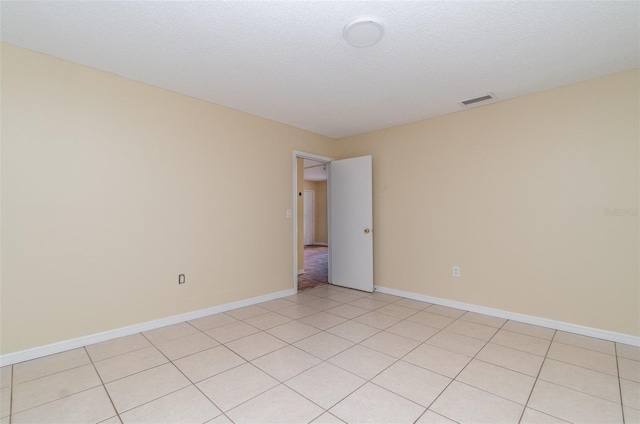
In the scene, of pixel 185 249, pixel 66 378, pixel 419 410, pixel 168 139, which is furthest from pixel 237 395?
pixel 168 139

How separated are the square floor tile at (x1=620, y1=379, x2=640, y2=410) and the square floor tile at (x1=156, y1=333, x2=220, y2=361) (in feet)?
9.62

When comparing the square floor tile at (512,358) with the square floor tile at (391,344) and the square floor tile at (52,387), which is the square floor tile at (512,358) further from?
the square floor tile at (52,387)

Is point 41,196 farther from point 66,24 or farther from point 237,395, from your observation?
point 237,395

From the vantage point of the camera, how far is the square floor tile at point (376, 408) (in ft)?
5.32

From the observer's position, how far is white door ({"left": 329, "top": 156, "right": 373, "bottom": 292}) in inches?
171

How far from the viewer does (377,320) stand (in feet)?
10.4

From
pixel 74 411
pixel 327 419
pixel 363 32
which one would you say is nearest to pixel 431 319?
pixel 327 419

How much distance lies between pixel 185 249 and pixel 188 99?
1.66m

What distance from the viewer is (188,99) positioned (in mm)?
3186

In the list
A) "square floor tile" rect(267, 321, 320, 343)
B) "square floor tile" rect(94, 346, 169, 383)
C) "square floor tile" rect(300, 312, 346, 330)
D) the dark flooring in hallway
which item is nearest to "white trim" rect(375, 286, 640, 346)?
"square floor tile" rect(300, 312, 346, 330)

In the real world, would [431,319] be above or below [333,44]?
below

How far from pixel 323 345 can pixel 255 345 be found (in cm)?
60

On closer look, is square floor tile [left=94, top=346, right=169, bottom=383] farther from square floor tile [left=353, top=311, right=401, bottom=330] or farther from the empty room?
square floor tile [left=353, top=311, right=401, bottom=330]

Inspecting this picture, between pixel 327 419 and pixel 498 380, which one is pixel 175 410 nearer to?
pixel 327 419
